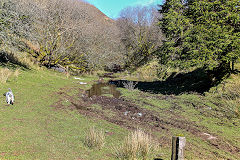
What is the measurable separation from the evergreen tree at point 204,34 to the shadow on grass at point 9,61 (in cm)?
1266

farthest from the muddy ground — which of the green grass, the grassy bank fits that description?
the green grass

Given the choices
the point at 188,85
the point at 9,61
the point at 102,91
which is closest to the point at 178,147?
the point at 102,91

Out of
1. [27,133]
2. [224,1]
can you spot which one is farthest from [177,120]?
[224,1]

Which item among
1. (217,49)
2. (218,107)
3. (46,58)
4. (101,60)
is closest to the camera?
(218,107)

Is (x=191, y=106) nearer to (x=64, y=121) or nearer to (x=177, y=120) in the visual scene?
(x=177, y=120)

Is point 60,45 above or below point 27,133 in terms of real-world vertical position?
above

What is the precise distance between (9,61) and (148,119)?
46.1 ft

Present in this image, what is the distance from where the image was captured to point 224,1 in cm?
1429

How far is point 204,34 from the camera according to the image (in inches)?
551

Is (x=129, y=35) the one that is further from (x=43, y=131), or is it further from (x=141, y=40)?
(x=43, y=131)

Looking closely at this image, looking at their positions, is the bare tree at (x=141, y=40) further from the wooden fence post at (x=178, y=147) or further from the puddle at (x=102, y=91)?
the wooden fence post at (x=178, y=147)

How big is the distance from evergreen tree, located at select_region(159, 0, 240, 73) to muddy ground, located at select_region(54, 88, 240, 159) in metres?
4.07

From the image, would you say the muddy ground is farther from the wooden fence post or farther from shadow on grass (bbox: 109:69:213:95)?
shadow on grass (bbox: 109:69:213:95)

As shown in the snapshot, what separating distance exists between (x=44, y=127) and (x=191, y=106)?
9033 millimetres
